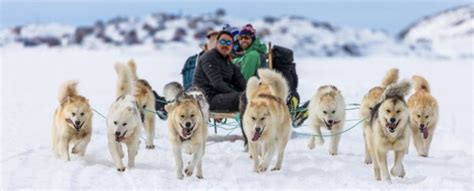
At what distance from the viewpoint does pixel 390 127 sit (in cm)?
551

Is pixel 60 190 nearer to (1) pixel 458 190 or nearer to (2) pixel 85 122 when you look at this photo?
(2) pixel 85 122

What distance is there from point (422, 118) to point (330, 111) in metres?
0.99

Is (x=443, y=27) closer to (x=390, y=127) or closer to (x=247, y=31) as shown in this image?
(x=247, y=31)

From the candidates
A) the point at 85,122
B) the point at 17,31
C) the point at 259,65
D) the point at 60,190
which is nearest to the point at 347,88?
the point at 259,65

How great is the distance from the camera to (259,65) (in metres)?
8.27

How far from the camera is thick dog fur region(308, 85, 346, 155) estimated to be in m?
7.20

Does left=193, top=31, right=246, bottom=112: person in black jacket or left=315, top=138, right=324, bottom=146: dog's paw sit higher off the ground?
left=193, top=31, right=246, bottom=112: person in black jacket

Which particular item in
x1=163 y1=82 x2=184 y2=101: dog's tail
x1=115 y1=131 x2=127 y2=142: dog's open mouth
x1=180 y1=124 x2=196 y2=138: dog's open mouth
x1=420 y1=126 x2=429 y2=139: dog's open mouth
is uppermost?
x1=163 y1=82 x2=184 y2=101: dog's tail

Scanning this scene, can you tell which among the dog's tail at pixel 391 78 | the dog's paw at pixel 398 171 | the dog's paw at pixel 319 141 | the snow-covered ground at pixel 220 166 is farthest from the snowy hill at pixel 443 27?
the dog's paw at pixel 398 171

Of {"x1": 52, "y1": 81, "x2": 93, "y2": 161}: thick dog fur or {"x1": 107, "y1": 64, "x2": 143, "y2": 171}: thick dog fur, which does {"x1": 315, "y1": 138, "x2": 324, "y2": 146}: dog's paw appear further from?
{"x1": 52, "y1": 81, "x2": 93, "y2": 161}: thick dog fur

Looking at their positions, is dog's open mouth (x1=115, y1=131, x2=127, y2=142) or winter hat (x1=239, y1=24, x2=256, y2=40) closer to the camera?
dog's open mouth (x1=115, y1=131, x2=127, y2=142)

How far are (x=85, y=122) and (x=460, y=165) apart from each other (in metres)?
3.73

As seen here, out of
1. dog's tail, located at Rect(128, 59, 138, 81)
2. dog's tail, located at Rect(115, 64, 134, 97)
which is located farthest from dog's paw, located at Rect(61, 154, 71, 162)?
dog's tail, located at Rect(128, 59, 138, 81)

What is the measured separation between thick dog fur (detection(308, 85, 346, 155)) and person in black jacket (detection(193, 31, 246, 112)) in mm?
863
